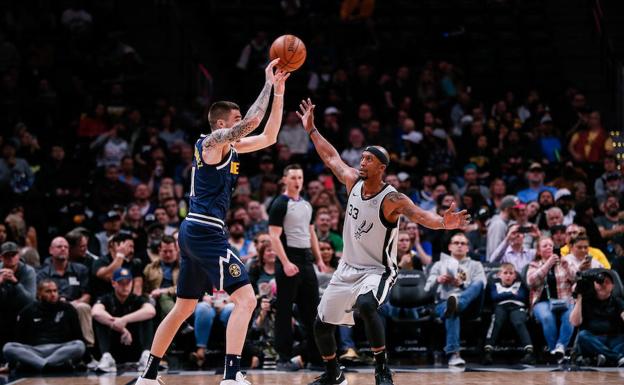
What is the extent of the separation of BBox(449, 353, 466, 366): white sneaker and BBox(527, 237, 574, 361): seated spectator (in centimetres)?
107

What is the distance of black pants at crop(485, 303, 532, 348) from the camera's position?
38.9 feet

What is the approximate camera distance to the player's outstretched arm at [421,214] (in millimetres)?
7859

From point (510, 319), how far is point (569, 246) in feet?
4.22

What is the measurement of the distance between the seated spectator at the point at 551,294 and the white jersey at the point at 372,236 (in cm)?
392

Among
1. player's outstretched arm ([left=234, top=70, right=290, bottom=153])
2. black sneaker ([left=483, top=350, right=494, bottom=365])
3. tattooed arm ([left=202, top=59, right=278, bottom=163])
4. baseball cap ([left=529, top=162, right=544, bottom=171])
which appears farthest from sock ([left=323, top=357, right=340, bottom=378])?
baseball cap ([left=529, top=162, right=544, bottom=171])

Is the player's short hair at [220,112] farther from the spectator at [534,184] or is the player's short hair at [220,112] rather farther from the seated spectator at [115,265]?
the spectator at [534,184]

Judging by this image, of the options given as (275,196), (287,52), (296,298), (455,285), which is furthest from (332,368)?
(275,196)

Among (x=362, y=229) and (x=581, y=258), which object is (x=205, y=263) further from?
(x=581, y=258)

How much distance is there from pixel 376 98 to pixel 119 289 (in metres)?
7.55

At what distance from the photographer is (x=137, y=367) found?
11.6 metres

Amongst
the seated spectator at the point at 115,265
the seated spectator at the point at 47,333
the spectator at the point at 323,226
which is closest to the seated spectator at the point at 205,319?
the seated spectator at the point at 115,265

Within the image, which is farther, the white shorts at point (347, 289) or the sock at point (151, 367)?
the white shorts at point (347, 289)

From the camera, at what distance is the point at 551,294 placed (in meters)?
12.2

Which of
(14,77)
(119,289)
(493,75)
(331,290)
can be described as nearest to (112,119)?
(14,77)
